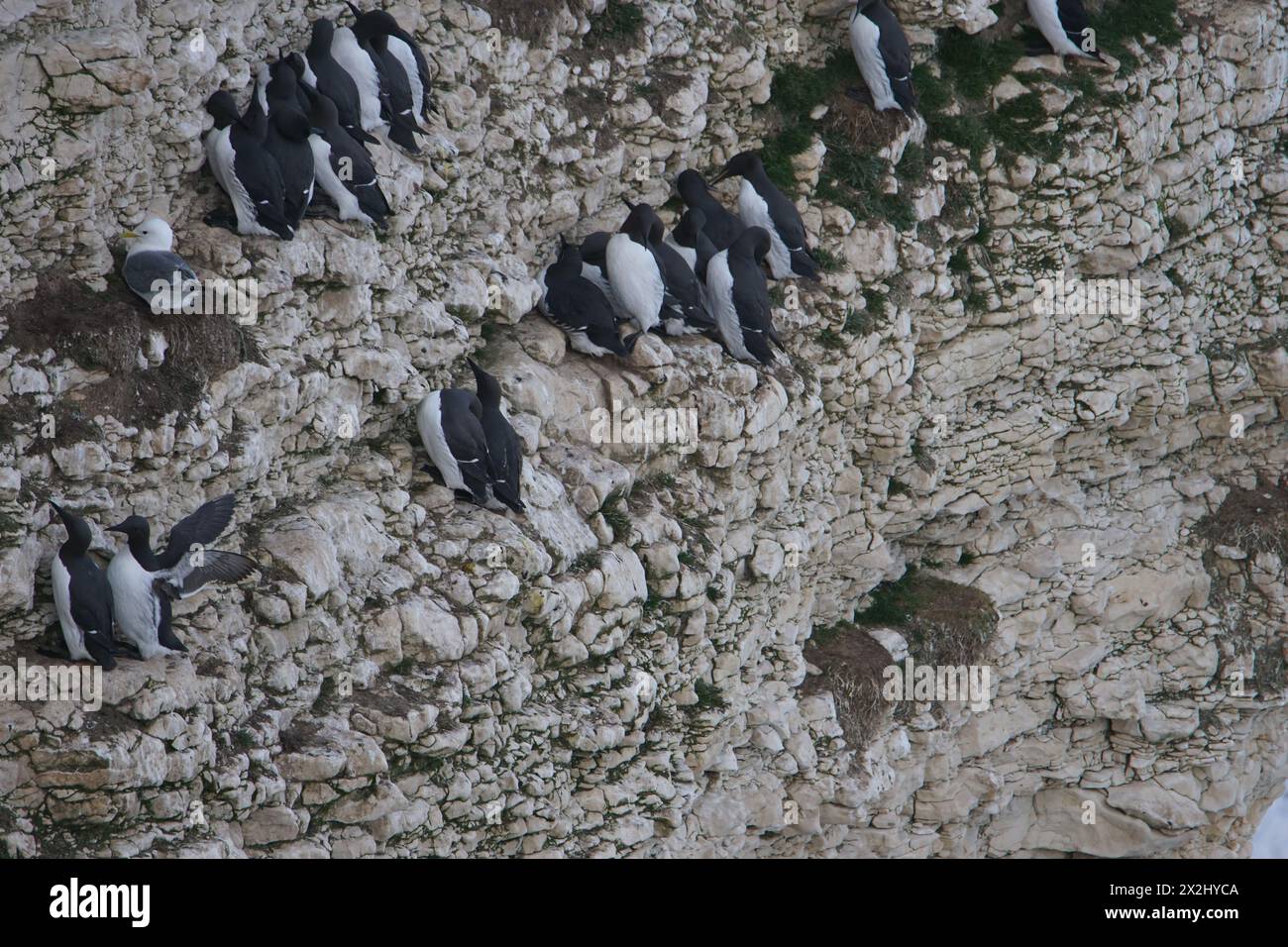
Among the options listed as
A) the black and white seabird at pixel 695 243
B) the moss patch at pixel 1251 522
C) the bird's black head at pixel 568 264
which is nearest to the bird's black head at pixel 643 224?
the bird's black head at pixel 568 264

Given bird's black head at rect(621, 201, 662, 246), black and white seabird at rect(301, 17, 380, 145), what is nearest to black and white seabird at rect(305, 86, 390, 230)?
black and white seabird at rect(301, 17, 380, 145)

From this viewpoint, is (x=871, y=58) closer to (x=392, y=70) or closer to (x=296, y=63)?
(x=392, y=70)

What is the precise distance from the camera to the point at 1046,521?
56.1 ft

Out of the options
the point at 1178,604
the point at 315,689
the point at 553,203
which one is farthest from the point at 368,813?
the point at 1178,604

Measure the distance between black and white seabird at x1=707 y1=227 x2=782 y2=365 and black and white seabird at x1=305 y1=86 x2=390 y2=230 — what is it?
3147mm

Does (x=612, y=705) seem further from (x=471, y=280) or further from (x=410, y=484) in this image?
(x=471, y=280)

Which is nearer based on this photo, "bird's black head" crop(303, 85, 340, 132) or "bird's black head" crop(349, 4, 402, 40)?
"bird's black head" crop(303, 85, 340, 132)

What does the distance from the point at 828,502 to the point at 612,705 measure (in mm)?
4065

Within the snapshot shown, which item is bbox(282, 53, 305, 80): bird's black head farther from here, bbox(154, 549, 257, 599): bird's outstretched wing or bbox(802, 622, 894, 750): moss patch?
bbox(802, 622, 894, 750): moss patch

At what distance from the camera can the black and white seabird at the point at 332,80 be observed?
10773 millimetres

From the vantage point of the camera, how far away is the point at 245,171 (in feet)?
31.9

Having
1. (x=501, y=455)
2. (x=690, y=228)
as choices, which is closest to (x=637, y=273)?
(x=690, y=228)

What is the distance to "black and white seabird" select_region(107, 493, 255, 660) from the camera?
832 centimetres

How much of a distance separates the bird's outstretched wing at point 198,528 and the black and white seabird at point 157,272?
124cm
